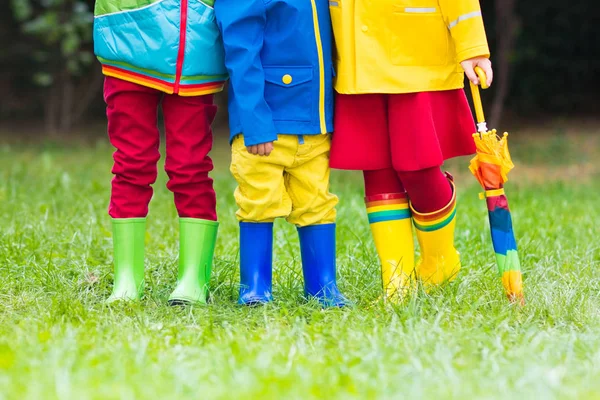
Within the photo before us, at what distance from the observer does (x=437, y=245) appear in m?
2.99

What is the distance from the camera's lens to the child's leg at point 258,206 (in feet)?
9.18

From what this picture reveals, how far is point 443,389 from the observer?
6.39ft

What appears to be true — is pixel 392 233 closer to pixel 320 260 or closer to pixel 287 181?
pixel 320 260

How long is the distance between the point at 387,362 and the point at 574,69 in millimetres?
7595

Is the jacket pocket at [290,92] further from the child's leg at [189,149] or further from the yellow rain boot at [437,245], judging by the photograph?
the yellow rain boot at [437,245]

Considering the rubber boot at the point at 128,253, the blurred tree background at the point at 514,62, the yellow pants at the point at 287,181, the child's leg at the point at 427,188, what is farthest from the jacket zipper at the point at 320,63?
the blurred tree background at the point at 514,62

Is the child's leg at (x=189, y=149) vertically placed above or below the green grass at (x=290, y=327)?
above

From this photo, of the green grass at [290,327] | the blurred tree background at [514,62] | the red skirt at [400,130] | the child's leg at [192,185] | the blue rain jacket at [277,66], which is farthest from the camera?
the blurred tree background at [514,62]

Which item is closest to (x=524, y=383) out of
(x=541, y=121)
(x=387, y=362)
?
(x=387, y=362)

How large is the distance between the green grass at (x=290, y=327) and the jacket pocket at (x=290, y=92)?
2.02 feet

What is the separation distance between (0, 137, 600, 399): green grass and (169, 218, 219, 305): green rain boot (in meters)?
0.08

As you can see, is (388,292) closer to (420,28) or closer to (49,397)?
(420,28)

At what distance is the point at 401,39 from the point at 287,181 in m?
0.60

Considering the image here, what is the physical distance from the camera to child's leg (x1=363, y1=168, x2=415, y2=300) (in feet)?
9.64
